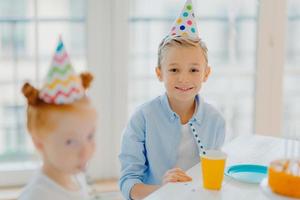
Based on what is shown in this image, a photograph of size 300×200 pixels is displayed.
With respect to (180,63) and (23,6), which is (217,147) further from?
(23,6)

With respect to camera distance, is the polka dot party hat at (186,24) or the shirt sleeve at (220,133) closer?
the polka dot party hat at (186,24)

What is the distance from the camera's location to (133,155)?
1626 millimetres

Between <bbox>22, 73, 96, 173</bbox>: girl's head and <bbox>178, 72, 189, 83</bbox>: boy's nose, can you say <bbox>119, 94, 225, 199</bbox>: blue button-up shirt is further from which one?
<bbox>22, 73, 96, 173</bbox>: girl's head

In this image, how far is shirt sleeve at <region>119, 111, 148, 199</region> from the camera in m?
Answer: 1.60

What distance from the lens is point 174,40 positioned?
1.57 metres

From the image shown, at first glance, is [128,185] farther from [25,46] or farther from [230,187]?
[25,46]

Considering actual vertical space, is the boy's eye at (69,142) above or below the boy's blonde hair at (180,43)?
below

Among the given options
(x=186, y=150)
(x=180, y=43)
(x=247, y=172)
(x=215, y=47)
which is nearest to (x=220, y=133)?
(x=186, y=150)

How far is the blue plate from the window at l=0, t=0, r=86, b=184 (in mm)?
1283

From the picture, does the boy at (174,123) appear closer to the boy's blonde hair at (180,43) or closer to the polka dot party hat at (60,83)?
the boy's blonde hair at (180,43)

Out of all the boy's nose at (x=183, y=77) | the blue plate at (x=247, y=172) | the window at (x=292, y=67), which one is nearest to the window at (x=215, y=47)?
the window at (x=292, y=67)

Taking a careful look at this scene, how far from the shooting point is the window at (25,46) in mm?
2479

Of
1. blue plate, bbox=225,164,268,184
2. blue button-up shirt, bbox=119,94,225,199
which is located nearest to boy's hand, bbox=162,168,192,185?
blue plate, bbox=225,164,268,184

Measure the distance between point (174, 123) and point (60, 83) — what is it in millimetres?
823
